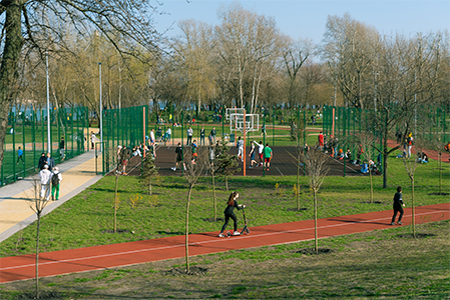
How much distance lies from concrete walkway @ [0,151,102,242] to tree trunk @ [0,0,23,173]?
3.51 metres

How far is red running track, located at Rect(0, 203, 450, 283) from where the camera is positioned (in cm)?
1228

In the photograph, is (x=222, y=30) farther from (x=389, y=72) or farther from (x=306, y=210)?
(x=306, y=210)

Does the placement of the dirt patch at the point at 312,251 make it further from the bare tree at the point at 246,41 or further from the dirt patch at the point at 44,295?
the bare tree at the point at 246,41

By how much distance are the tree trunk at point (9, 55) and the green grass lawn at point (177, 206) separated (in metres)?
6.77

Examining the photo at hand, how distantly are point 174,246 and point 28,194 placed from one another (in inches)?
391

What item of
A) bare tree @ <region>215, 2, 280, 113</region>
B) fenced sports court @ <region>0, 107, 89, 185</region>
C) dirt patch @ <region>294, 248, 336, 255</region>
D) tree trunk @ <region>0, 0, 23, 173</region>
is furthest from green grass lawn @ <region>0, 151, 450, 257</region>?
bare tree @ <region>215, 2, 280, 113</region>

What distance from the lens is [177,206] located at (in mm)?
19906

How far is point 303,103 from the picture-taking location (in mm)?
100062

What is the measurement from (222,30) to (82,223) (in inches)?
1960

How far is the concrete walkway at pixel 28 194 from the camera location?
53.9 ft

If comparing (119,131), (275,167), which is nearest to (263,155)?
(275,167)

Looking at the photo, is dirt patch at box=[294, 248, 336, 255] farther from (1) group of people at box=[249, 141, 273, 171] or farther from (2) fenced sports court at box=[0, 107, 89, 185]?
(2) fenced sports court at box=[0, 107, 89, 185]

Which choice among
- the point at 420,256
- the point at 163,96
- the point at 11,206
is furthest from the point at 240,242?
the point at 163,96

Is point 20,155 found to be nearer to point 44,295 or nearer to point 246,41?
point 44,295
